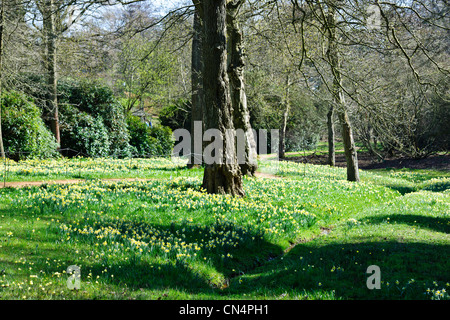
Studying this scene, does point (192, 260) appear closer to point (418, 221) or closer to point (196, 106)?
point (418, 221)

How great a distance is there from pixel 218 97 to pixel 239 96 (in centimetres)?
465

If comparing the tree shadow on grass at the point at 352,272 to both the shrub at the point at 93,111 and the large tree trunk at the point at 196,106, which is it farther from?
the shrub at the point at 93,111

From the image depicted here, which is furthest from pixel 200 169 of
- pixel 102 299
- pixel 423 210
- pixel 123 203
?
pixel 102 299

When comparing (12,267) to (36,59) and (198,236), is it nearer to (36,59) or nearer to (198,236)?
(198,236)

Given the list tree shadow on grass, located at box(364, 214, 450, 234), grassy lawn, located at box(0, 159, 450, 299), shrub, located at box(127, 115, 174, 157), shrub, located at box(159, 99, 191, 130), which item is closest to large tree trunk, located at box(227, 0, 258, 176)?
grassy lawn, located at box(0, 159, 450, 299)

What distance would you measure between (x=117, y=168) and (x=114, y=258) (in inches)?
421

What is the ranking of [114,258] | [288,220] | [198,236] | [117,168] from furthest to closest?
[117,168]
[288,220]
[198,236]
[114,258]

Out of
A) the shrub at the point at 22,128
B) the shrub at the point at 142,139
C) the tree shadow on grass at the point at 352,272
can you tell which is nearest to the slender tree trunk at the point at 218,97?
the tree shadow on grass at the point at 352,272

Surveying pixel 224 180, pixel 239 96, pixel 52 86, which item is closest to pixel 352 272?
pixel 224 180

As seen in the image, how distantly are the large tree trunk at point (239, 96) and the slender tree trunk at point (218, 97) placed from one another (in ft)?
13.2

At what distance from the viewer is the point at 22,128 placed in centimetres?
1773

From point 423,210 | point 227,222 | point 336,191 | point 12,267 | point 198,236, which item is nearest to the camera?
point 12,267

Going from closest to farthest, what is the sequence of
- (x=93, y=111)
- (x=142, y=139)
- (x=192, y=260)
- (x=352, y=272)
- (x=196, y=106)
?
(x=352, y=272)
(x=192, y=260)
(x=196, y=106)
(x=93, y=111)
(x=142, y=139)
